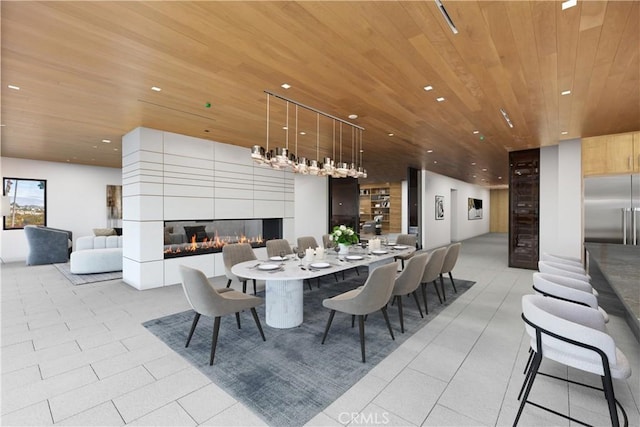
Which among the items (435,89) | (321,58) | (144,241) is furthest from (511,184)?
(144,241)

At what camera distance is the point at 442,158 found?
7961mm

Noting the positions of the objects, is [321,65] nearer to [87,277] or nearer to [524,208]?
[87,277]

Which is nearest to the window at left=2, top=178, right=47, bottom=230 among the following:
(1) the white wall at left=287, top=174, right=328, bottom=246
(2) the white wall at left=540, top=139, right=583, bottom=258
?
(1) the white wall at left=287, top=174, right=328, bottom=246

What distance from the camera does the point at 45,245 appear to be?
725 cm

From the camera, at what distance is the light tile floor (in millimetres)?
1977

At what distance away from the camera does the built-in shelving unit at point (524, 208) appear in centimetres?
678

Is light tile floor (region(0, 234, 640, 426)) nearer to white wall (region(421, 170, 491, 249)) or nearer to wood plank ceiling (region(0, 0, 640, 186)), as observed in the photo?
wood plank ceiling (region(0, 0, 640, 186))

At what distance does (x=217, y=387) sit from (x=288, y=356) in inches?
26.8

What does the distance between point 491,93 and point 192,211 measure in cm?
525

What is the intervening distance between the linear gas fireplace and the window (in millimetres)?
5617

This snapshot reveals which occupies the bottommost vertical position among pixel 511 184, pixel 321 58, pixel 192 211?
pixel 192 211

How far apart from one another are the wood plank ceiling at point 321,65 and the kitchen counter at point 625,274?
199 cm

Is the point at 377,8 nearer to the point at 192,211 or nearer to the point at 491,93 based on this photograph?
the point at 491,93

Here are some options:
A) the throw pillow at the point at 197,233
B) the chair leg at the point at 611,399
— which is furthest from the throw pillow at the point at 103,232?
the chair leg at the point at 611,399
